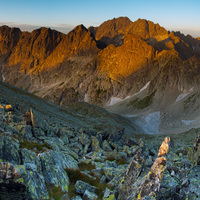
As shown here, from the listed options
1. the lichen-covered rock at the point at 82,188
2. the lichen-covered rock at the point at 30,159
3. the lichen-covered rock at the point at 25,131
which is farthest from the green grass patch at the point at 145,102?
the lichen-covered rock at the point at 30,159

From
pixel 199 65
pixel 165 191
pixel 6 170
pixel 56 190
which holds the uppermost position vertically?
pixel 199 65

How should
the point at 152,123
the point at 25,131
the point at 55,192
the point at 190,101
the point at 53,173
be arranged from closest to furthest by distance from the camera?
the point at 55,192
the point at 53,173
the point at 25,131
the point at 152,123
the point at 190,101

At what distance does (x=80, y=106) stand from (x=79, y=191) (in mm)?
112042

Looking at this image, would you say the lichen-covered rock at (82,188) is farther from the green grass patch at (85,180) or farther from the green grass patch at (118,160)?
the green grass patch at (118,160)

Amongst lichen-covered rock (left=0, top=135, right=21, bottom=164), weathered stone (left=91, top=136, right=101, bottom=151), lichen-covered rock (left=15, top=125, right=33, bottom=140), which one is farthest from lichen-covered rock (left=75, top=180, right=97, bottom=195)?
weathered stone (left=91, top=136, right=101, bottom=151)

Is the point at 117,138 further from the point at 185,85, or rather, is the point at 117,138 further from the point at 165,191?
the point at 185,85

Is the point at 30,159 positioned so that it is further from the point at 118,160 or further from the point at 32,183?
the point at 118,160

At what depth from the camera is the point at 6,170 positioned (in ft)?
24.7

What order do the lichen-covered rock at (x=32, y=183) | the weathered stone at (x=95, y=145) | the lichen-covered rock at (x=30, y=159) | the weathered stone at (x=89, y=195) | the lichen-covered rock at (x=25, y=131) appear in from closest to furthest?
the lichen-covered rock at (x=32, y=183) < the weathered stone at (x=89, y=195) < the lichen-covered rock at (x=30, y=159) < the lichen-covered rock at (x=25, y=131) < the weathered stone at (x=95, y=145)

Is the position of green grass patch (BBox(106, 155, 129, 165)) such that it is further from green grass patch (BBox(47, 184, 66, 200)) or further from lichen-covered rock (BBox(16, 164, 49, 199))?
lichen-covered rock (BBox(16, 164, 49, 199))

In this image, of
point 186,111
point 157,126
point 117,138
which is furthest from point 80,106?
point 117,138

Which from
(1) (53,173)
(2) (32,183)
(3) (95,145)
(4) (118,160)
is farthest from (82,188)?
(3) (95,145)

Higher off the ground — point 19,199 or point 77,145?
point 19,199

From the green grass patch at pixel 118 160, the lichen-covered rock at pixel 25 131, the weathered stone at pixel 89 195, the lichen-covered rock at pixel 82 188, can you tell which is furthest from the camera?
the green grass patch at pixel 118 160
